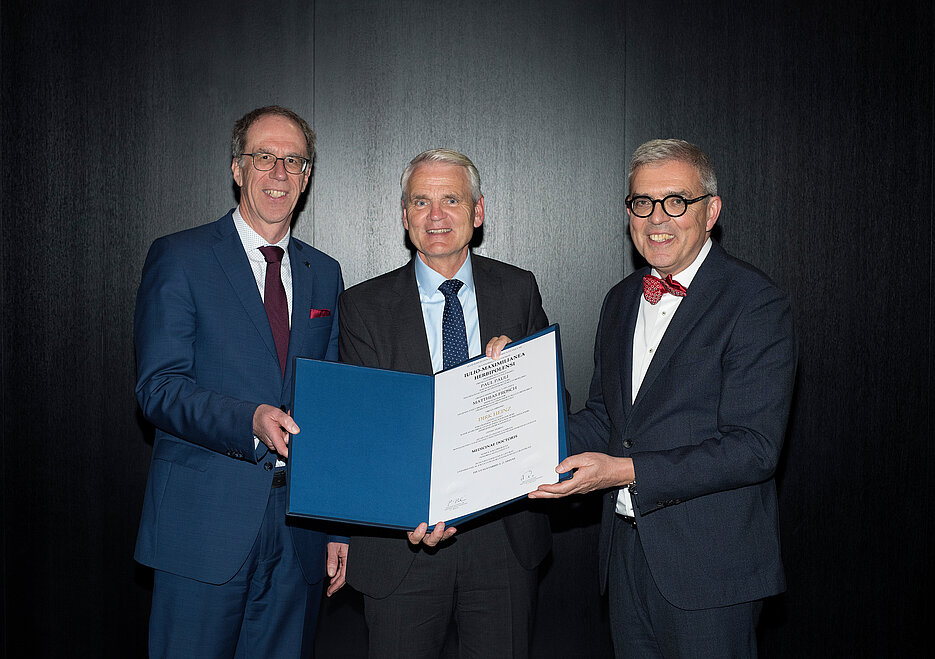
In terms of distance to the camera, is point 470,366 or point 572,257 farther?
point 572,257

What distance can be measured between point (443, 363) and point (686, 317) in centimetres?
76

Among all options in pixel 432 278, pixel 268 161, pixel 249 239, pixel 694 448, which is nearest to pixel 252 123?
pixel 268 161

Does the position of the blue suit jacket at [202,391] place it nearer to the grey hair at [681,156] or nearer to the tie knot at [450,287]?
the tie knot at [450,287]

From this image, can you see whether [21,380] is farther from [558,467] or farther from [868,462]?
[868,462]

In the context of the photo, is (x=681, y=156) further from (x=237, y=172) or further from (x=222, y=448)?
(x=222, y=448)

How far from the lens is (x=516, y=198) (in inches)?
142

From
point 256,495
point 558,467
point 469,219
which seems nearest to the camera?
point 558,467

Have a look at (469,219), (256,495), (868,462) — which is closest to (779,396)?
(469,219)

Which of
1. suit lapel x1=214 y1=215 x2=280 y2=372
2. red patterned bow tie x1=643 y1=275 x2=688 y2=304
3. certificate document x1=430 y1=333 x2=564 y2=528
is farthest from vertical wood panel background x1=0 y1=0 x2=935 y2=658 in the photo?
certificate document x1=430 y1=333 x2=564 y2=528

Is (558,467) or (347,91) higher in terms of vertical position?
(347,91)

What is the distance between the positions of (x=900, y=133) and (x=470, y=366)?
291 cm

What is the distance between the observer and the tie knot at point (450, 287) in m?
2.37

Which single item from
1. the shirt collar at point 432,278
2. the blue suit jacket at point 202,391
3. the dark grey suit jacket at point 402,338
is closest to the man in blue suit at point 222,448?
the blue suit jacket at point 202,391

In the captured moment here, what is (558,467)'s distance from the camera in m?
1.91
